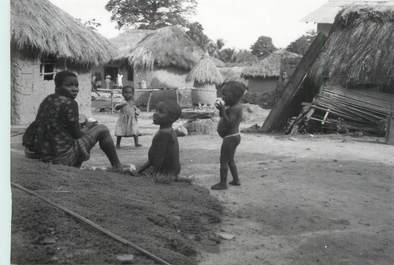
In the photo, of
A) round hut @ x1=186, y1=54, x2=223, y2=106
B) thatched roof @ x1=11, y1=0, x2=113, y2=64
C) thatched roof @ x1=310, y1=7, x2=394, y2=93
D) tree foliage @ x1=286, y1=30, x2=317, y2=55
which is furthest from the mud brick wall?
tree foliage @ x1=286, y1=30, x2=317, y2=55

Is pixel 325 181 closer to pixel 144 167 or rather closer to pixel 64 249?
pixel 144 167

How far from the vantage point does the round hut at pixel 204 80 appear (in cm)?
1905

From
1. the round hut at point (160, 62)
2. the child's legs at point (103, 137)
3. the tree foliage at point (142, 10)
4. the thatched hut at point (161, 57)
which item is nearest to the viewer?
the child's legs at point (103, 137)

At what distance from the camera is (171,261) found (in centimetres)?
248

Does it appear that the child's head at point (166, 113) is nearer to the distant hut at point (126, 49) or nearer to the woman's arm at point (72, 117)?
the woman's arm at point (72, 117)

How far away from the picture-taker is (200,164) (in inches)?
240

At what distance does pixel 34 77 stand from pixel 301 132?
599 cm

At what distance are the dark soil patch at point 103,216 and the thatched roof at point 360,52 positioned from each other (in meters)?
6.99

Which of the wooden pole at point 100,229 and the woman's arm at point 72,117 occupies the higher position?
the woman's arm at point 72,117

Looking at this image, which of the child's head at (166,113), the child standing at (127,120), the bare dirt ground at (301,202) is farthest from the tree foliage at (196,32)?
the child's head at (166,113)

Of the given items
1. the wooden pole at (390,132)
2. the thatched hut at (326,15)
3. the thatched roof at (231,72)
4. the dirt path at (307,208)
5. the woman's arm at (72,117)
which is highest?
the thatched hut at (326,15)

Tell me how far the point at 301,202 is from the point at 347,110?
6739 mm

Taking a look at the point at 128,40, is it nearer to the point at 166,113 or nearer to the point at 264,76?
the point at 264,76

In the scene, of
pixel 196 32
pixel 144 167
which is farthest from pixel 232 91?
pixel 196 32
